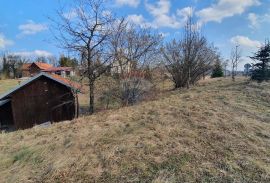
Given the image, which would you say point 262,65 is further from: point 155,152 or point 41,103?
point 41,103

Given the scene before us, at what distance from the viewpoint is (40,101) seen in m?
15.5

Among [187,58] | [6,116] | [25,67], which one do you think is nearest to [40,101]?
[6,116]

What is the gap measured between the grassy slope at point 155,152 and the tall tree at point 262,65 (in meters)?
8.46

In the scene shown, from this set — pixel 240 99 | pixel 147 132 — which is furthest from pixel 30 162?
pixel 240 99

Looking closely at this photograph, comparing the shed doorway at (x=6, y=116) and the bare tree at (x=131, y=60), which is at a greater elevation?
the bare tree at (x=131, y=60)

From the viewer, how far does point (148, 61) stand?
15273 millimetres

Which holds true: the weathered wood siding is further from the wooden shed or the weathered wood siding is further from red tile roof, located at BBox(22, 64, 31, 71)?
red tile roof, located at BBox(22, 64, 31, 71)

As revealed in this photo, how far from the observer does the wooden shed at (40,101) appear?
15.2m

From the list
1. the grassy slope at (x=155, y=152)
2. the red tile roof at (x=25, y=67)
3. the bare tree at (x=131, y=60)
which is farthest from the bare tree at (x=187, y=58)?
the red tile roof at (x=25, y=67)

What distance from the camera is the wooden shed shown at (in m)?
15.2

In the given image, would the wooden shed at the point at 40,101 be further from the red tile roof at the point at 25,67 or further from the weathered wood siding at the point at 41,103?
the red tile roof at the point at 25,67

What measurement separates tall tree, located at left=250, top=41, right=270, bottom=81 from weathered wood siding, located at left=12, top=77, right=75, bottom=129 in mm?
12282

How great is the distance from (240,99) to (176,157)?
5363mm

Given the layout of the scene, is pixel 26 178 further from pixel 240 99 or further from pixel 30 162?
pixel 240 99
